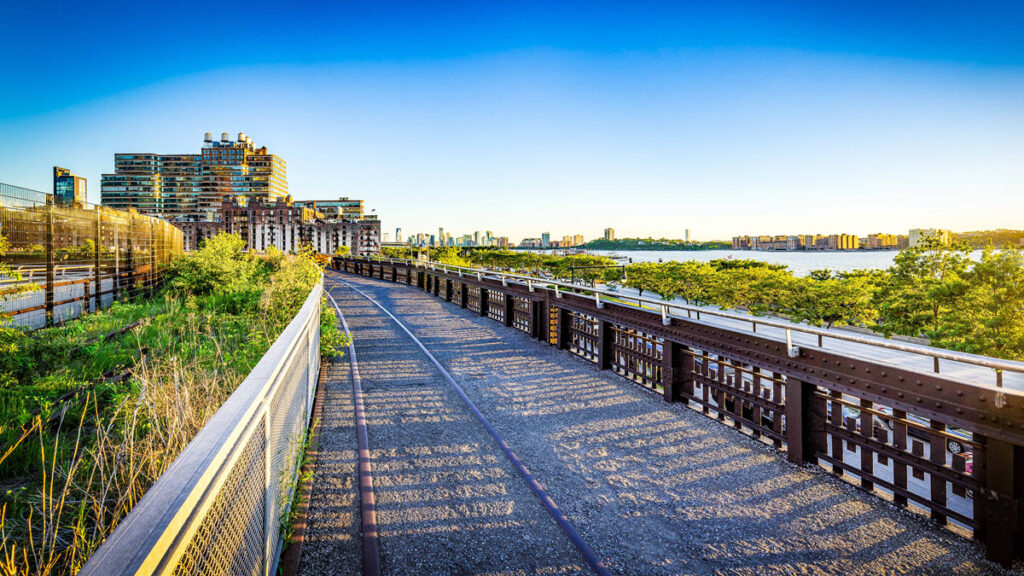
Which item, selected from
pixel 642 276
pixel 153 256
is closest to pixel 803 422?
pixel 153 256

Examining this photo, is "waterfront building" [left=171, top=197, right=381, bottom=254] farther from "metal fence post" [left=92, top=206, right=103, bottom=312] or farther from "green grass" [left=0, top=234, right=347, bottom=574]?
"green grass" [left=0, top=234, right=347, bottom=574]

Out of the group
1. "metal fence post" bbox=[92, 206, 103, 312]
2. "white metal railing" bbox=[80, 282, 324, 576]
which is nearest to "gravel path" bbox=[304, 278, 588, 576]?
"white metal railing" bbox=[80, 282, 324, 576]

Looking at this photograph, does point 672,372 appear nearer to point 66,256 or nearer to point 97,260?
point 66,256

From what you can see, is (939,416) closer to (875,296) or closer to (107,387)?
(107,387)

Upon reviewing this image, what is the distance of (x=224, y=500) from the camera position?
2016 mm

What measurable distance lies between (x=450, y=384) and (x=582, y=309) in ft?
11.7

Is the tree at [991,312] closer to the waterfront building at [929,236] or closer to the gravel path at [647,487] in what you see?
the waterfront building at [929,236]

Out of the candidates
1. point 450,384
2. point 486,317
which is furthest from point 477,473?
point 486,317

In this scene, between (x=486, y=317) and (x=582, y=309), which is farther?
(x=486, y=317)

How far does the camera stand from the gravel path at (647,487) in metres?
3.68

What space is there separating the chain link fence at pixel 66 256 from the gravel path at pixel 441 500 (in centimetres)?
513

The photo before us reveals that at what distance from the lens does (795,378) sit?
535 cm

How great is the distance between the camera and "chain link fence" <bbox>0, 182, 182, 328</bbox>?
864 centimetres

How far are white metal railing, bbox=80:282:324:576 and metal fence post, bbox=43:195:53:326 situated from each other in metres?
9.47
